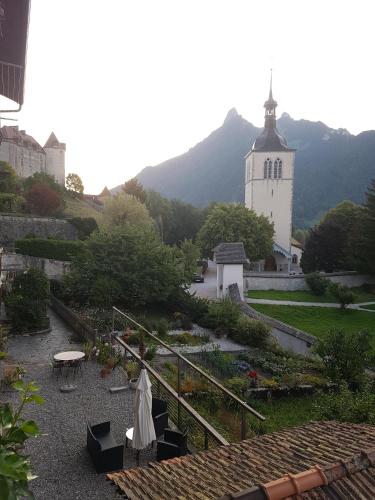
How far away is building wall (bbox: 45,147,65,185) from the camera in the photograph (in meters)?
69.9

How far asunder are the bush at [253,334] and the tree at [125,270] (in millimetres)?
5534

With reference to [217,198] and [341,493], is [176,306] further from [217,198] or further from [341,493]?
[217,198]

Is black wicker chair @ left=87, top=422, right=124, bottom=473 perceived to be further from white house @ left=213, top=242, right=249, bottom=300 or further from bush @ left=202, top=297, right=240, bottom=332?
white house @ left=213, top=242, right=249, bottom=300

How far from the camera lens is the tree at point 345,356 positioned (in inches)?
575

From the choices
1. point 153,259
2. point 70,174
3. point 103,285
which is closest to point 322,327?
point 153,259

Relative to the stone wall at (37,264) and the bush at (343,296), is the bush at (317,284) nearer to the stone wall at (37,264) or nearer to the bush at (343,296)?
the bush at (343,296)

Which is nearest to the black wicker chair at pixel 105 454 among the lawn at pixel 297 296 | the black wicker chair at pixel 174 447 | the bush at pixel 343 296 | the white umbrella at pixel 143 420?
the white umbrella at pixel 143 420

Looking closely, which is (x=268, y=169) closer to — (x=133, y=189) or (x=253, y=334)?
(x=133, y=189)

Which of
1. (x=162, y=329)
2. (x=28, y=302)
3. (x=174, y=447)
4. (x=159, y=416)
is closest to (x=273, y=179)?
(x=162, y=329)

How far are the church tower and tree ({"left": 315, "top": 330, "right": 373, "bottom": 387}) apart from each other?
36329 mm

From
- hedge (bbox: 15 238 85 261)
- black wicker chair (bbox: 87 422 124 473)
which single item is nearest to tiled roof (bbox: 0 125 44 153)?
hedge (bbox: 15 238 85 261)

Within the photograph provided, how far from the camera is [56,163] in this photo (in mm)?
70375

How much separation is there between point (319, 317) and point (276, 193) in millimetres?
27703

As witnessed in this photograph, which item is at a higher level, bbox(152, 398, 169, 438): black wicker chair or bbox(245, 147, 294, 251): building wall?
bbox(245, 147, 294, 251): building wall
